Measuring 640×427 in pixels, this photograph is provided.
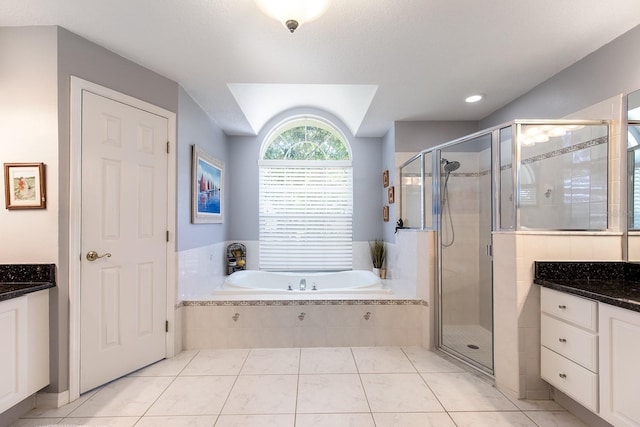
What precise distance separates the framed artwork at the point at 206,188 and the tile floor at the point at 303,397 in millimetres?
1358

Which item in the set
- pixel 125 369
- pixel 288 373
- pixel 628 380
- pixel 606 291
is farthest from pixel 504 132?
pixel 125 369

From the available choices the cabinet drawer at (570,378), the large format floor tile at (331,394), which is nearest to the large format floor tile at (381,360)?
the large format floor tile at (331,394)

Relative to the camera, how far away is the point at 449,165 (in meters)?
2.61

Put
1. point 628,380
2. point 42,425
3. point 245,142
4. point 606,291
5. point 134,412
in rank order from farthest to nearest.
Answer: point 245,142
point 134,412
point 42,425
point 606,291
point 628,380

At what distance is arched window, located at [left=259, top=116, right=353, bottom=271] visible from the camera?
389cm

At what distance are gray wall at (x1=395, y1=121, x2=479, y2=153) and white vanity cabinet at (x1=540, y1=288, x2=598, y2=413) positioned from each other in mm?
1957

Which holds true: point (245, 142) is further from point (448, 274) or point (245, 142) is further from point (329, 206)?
point (448, 274)

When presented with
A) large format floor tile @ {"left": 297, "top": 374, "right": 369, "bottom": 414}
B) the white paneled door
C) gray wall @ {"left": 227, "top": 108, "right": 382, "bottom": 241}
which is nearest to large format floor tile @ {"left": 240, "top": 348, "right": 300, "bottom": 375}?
large format floor tile @ {"left": 297, "top": 374, "right": 369, "bottom": 414}

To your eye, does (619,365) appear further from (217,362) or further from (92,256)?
(92,256)

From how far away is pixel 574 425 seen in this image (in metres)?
1.67

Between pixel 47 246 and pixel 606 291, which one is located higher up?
pixel 47 246

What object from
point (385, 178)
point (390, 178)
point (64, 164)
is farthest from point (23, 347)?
point (385, 178)

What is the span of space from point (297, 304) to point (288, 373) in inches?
23.0

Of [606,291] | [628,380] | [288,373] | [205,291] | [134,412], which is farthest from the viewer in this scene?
[205,291]
